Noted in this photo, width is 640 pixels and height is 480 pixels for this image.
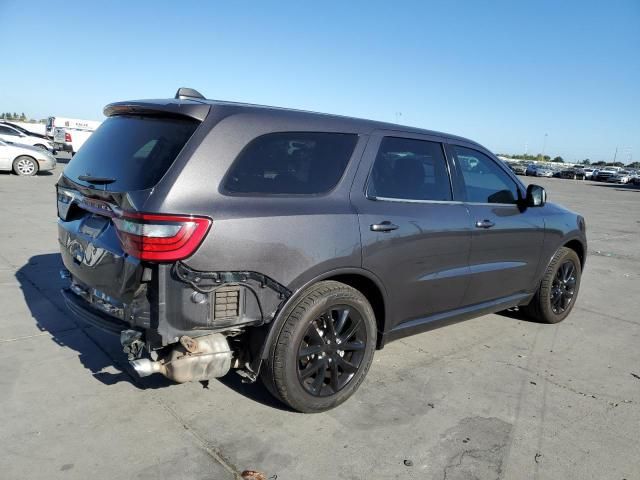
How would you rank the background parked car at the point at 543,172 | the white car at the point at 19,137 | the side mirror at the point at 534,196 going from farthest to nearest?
the background parked car at the point at 543,172 < the white car at the point at 19,137 < the side mirror at the point at 534,196

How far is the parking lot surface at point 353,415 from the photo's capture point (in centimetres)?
266

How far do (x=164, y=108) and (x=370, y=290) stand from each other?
1.71 meters

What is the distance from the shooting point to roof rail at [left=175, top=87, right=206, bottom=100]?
3.22 metres

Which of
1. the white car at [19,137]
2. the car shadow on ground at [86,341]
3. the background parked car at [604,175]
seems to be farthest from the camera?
the background parked car at [604,175]

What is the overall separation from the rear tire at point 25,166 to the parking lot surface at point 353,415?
43.9 feet

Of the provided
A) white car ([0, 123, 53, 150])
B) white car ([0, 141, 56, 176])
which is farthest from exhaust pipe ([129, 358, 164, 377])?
white car ([0, 123, 53, 150])

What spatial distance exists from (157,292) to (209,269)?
0.92 feet

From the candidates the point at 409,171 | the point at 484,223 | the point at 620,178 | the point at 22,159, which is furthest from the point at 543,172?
the point at 409,171

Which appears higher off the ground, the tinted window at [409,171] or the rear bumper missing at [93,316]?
the tinted window at [409,171]

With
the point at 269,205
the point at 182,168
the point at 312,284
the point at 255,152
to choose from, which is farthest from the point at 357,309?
the point at 182,168

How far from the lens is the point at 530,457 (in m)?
2.83

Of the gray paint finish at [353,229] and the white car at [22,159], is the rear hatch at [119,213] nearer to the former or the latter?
the gray paint finish at [353,229]

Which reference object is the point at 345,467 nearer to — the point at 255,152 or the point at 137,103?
the point at 255,152

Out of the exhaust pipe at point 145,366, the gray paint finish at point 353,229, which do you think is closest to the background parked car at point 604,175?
the gray paint finish at point 353,229
